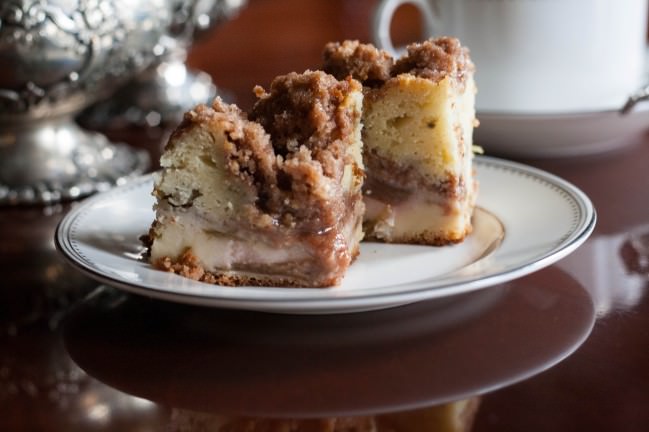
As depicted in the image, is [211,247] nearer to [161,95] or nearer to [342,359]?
[342,359]

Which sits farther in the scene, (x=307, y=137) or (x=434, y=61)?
(x=434, y=61)

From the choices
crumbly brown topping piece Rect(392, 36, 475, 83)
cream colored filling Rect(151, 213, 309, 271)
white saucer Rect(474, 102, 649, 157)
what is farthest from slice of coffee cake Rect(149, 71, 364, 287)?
white saucer Rect(474, 102, 649, 157)

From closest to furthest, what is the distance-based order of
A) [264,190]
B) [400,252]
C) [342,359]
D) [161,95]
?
[342,359], [264,190], [400,252], [161,95]

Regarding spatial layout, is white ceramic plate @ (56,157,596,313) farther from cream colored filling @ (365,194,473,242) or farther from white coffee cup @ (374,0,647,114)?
white coffee cup @ (374,0,647,114)

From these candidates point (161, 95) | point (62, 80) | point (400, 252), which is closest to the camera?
point (400, 252)

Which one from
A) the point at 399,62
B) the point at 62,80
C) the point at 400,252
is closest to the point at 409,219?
the point at 400,252

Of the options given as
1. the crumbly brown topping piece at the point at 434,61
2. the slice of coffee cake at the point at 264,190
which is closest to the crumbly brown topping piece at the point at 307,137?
the slice of coffee cake at the point at 264,190

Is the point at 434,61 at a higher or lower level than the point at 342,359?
higher
